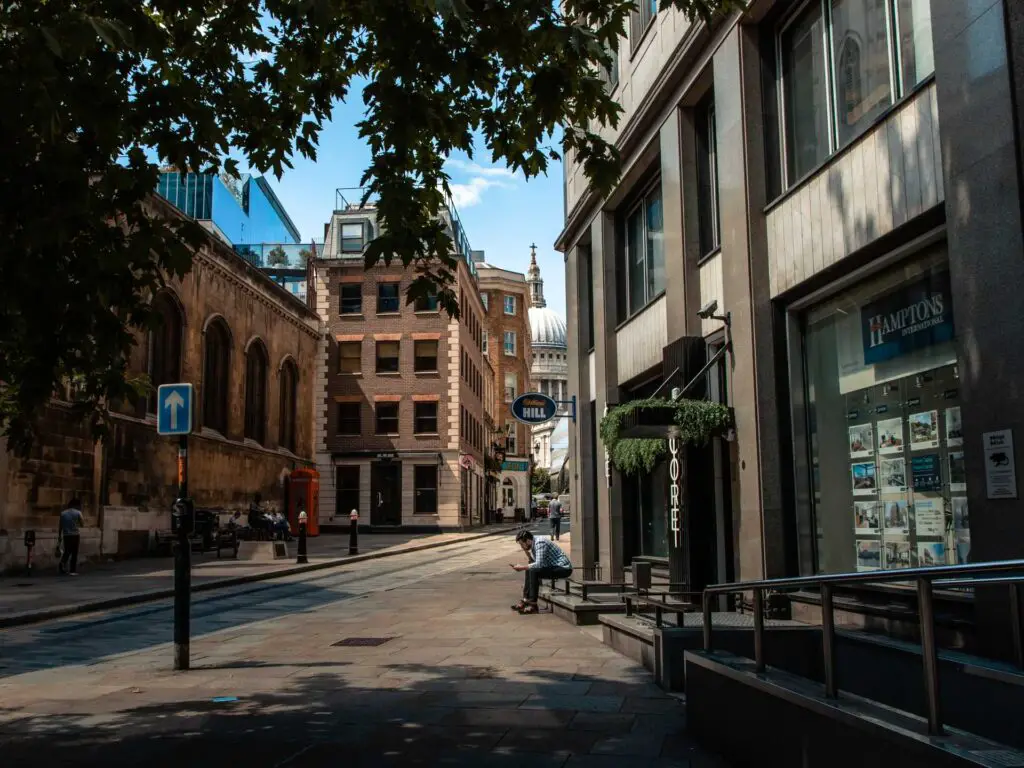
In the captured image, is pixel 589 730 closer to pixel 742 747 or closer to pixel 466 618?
pixel 742 747

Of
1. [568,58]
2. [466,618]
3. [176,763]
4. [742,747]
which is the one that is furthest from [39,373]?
[466,618]

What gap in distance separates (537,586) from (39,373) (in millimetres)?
8858

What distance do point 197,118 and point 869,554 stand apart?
7010 millimetres

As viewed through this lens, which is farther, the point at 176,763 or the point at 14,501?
the point at 14,501

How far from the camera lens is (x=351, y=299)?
50.8 metres

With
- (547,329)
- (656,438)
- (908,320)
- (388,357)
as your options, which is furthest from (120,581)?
(547,329)

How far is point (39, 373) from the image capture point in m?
6.52

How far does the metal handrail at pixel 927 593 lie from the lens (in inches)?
140

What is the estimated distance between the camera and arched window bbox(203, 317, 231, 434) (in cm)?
3378

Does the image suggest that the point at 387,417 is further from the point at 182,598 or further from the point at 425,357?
the point at 182,598

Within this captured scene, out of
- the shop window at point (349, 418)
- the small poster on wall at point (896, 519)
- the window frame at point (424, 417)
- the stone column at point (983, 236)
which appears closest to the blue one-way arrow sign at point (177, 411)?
the small poster on wall at point (896, 519)

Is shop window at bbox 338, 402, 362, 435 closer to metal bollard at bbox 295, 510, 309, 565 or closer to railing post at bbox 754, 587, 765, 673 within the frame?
metal bollard at bbox 295, 510, 309, 565

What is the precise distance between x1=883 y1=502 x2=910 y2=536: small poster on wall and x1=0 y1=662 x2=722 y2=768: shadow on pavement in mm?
2667

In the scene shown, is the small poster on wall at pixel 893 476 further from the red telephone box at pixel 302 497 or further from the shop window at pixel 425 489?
the shop window at pixel 425 489
